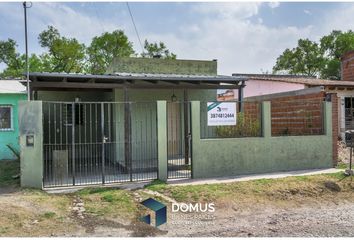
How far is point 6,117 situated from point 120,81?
612 cm

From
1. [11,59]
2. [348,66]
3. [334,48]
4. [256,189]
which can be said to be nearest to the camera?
[256,189]

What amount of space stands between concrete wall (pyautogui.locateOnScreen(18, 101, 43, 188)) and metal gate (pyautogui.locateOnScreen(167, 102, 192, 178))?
149 inches

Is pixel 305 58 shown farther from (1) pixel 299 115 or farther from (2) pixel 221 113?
(2) pixel 221 113

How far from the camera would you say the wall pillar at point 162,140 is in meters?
9.60

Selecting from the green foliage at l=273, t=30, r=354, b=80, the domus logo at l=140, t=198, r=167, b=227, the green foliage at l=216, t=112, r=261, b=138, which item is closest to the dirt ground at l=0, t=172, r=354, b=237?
A: the domus logo at l=140, t=198, r=167, b=227

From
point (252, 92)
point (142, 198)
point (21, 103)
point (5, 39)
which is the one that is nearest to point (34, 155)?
point (21, 103)

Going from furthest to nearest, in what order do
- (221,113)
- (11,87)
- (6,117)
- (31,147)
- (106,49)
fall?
(106,49) < (11,87) < (6,117) < (221,113) < (31,147)

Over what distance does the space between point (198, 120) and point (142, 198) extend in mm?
3022

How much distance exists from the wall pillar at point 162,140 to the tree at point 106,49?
2696cm

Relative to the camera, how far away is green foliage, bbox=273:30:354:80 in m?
38.8

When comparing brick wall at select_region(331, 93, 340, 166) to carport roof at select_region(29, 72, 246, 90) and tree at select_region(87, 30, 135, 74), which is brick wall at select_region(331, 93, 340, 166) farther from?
tree at select_region(87, 30, 135, 74)

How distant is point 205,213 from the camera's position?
723 centimetres

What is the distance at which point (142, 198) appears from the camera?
788 centimetres

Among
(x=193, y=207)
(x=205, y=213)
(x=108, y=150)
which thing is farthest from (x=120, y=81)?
(x=205, y=213)
